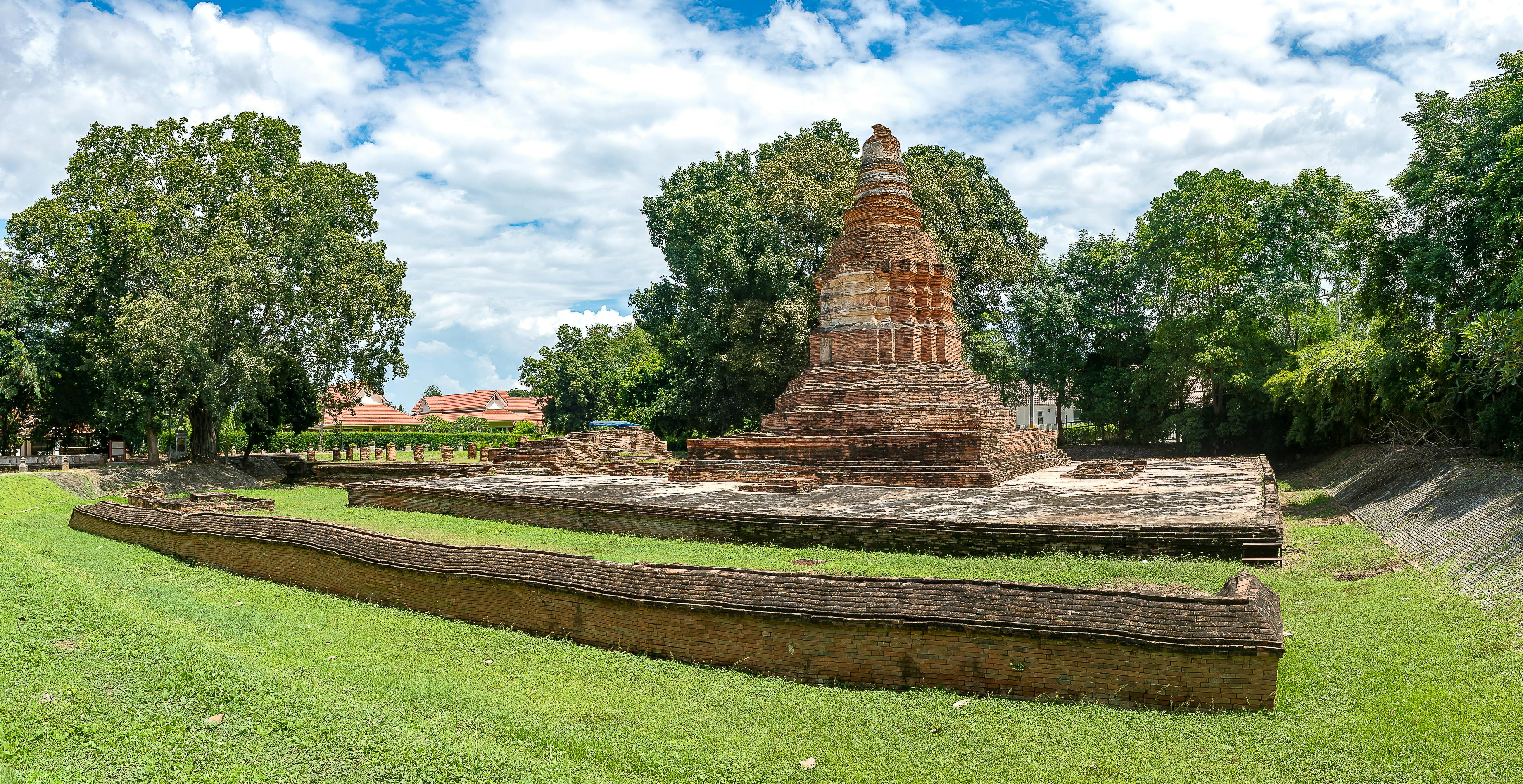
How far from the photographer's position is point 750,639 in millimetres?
5793

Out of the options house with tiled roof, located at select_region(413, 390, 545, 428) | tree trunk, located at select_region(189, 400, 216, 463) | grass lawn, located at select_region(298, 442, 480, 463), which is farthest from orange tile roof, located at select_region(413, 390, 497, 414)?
tree trunk, located at select_region(189, 400, 216, 463)

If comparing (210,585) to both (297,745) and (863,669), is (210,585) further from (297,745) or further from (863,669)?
(863,669)

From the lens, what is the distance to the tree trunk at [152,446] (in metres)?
24.7

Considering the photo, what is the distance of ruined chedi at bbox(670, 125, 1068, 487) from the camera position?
1577cm

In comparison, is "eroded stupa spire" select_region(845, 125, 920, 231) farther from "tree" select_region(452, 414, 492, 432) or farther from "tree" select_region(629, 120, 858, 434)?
"tree" select_region(452, 414, 492, 432)

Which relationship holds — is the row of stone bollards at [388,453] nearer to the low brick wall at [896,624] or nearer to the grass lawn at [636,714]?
the low brick wall at [896,624]

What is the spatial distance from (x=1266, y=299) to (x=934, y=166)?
12235mm

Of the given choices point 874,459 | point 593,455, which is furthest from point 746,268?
point 874,459

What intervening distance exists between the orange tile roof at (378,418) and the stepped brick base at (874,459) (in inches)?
1798

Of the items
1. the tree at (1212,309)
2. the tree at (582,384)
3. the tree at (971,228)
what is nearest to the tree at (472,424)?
the tree at (582,384)

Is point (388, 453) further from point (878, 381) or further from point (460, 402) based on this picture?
point (460, 402)

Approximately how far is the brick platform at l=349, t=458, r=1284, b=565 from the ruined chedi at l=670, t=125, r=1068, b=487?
3.55ft

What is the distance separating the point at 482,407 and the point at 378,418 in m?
14.8

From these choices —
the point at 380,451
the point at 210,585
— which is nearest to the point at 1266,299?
the point at 210,585
